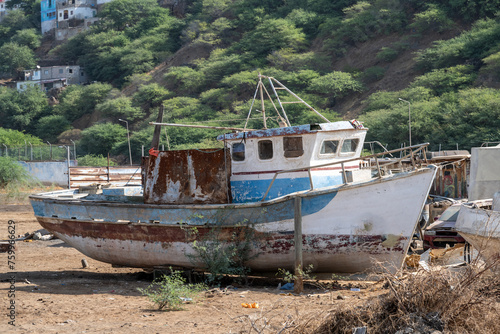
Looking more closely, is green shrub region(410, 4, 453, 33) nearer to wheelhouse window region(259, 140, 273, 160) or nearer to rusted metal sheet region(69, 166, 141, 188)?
rusted metal sheet region(69, 166, 141, 188)

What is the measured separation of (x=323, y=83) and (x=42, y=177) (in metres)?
26.3

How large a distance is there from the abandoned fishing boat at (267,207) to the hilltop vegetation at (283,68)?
23396mm

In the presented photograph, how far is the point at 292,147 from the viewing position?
11062 mm

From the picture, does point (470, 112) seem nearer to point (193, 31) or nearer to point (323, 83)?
point (323, 83)

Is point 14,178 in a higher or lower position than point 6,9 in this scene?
lower

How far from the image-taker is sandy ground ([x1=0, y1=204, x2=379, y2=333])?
7.66 m

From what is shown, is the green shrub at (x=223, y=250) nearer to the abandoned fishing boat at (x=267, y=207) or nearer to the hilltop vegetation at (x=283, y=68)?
the abandoned fishing boat at (x=267, y=207)

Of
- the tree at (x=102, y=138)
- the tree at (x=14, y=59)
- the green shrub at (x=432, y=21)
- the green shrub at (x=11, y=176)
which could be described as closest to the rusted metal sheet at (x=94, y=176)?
the green shrub at (x=11, y=176)

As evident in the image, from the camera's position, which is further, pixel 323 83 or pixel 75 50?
pixel 75 50

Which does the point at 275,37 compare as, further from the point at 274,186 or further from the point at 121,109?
the point at 274,186

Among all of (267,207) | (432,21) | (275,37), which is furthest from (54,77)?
(267,207)

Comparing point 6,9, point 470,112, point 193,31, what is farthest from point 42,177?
point 6,9

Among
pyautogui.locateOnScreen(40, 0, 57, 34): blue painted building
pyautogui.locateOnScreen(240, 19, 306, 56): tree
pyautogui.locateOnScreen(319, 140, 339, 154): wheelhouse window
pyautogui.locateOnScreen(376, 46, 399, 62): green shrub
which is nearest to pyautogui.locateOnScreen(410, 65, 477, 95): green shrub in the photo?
pyautogui.locateOnScreen(376, 46, 399, 62): green shrub

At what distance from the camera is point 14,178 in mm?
28938
